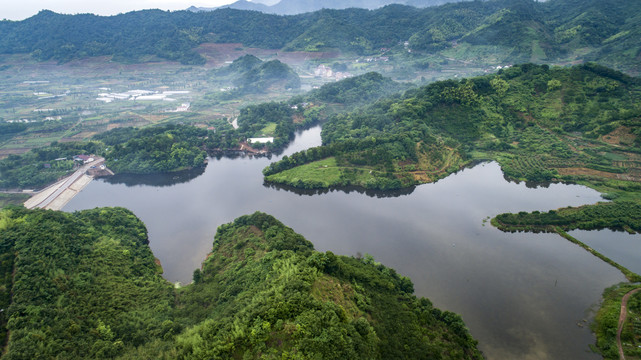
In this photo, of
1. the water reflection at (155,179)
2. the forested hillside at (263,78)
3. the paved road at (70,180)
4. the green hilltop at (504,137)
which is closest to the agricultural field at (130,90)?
the forested hillside at (263,78)

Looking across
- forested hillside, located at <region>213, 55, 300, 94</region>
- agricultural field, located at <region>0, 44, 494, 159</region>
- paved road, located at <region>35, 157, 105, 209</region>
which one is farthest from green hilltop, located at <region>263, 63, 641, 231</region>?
forested hillside, located at <region>213, 55, 300, 94</region>

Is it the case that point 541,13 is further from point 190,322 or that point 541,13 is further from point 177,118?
point 190,322

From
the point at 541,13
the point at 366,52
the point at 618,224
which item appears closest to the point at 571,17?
the point at 541,13

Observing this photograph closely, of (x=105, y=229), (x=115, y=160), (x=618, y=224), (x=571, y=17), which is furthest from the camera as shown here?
(x=571, y=17)

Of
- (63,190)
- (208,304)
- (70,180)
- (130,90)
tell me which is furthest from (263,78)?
(208,304)

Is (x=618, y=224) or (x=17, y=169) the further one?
(x=17, y=169)

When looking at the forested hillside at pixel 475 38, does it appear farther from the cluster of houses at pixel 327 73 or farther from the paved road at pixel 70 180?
the paved road at pixel 70 180
